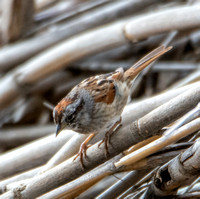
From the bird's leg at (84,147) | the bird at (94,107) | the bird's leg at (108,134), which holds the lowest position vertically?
the bird's leg at (84,147)

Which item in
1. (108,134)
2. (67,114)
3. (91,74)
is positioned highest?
(67,114)

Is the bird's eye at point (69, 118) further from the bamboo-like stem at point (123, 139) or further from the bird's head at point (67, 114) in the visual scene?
the bamboo-like stem at point (123, 139)

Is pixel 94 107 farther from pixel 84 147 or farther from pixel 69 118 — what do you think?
pixel 84 147

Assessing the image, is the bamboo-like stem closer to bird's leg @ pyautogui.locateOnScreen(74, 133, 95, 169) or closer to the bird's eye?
bird's leg @ pyautogui.locateOnScreen(74, 133, 95, 169)

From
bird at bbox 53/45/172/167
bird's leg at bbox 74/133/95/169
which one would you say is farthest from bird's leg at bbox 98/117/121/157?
bird's leg at bbox 74/133/95/169

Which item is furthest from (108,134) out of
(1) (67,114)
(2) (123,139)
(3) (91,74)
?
(3) (91,74)

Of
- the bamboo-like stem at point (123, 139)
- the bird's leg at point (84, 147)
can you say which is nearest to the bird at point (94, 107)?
the bird's leg at point (84, 147)

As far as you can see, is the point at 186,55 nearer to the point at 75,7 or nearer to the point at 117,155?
the point at 75,7

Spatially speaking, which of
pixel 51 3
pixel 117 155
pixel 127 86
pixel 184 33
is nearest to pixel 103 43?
pixel 184 33
